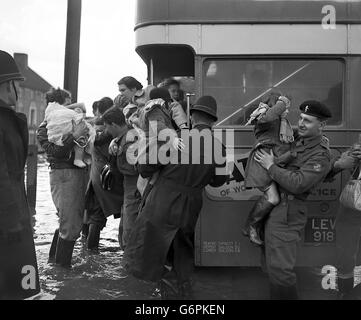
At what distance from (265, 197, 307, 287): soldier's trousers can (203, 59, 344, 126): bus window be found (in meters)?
1.08

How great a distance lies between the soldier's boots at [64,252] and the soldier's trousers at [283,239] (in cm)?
257

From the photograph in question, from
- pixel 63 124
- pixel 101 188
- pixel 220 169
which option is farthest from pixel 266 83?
pixel 101 188

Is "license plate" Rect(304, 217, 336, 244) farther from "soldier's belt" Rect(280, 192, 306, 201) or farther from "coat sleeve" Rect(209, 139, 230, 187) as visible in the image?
"coat sleeve" Rect(209, 139, 230, 187)

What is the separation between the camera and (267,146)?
3996mm

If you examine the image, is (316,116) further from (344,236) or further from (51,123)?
(51,123)

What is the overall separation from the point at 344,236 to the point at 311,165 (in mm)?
1106

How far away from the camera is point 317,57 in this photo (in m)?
4.58

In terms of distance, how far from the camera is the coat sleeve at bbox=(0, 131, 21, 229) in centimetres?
312

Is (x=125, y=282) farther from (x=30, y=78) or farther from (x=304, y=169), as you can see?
(x=30, y=78)

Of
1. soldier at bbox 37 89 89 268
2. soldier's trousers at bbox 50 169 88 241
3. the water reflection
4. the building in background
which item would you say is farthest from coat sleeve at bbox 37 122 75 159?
the building in background

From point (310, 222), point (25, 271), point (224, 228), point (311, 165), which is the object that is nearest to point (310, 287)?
point (310, 222)

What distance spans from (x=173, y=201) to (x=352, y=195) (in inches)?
58.2
